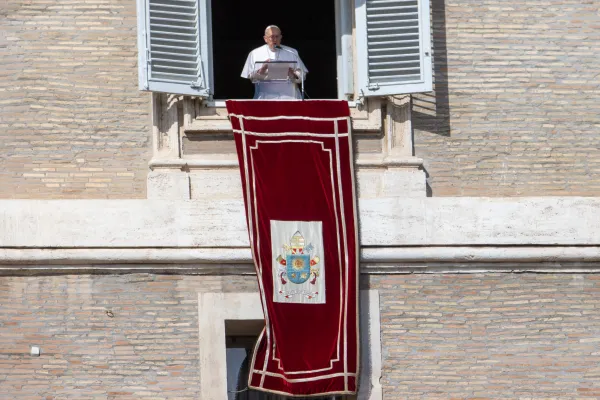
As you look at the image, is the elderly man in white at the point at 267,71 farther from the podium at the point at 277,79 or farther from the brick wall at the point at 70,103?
the brick wall at the point at 70,103

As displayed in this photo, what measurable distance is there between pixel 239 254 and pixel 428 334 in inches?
67.3

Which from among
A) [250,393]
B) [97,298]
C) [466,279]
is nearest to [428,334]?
[466,279]

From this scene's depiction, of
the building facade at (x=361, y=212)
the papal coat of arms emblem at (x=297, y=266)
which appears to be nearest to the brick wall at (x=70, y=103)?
the building facade at (x=361, y=212)

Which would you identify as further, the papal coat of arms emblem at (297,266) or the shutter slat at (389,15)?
the shutter slat at (389,15)

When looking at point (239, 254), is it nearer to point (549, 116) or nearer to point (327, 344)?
point (327, 344)

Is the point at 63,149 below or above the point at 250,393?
above

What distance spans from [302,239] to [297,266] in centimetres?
23

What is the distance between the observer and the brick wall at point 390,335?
650 inches

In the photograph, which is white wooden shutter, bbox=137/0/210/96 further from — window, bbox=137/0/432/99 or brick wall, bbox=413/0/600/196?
brick wall, bbox=413/0/600/196

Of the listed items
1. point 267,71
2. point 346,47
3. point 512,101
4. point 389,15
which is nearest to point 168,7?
point 267,71

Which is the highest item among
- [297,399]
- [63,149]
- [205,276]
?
[63,149]

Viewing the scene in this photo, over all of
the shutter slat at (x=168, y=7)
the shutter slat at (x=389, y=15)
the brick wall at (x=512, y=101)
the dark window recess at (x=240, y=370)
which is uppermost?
the shutter slat at (x=168, y=7)

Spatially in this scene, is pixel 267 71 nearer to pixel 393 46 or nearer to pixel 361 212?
pixel 393 46

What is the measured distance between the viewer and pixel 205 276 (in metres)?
16.7
